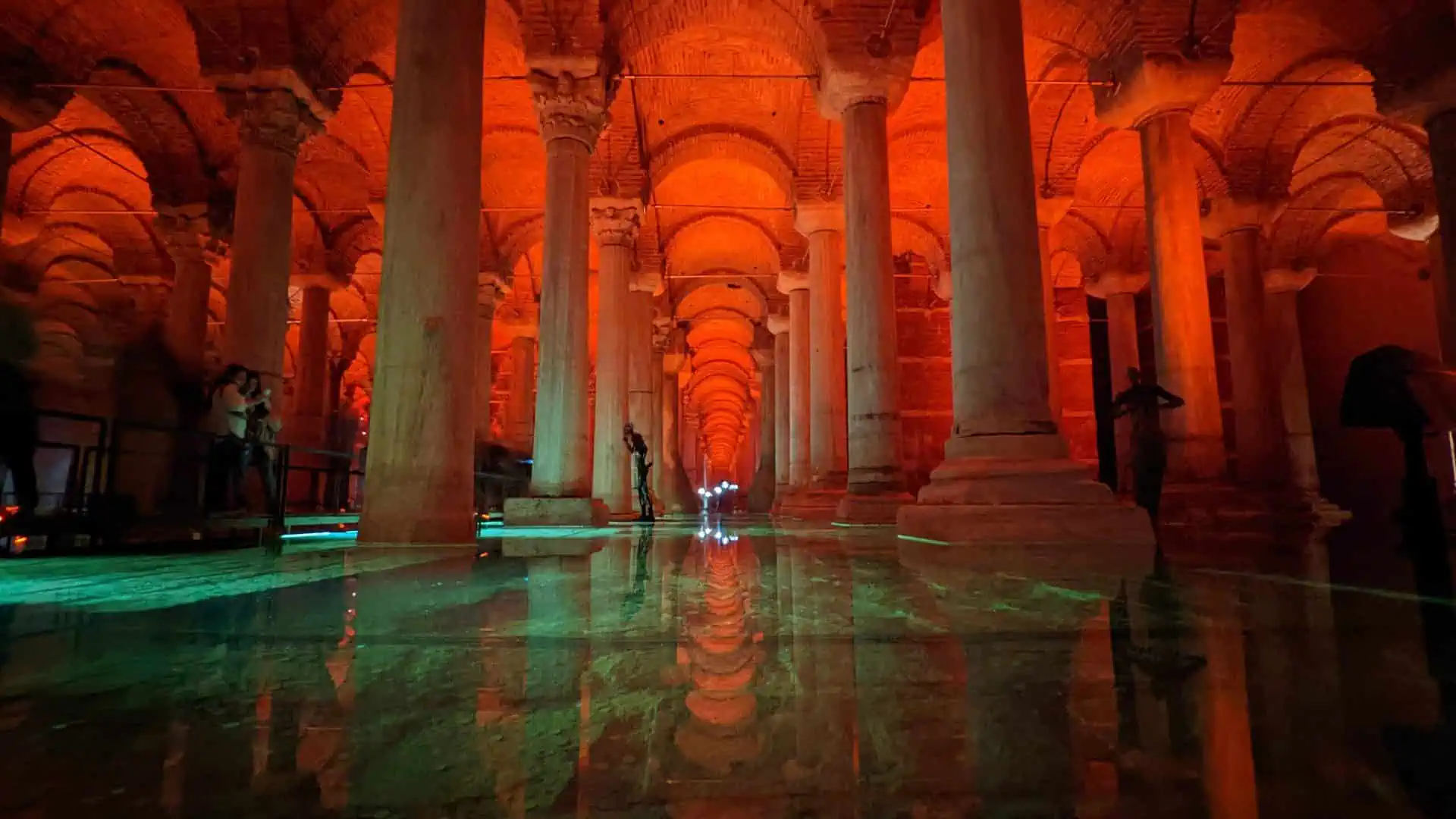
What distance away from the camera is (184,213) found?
1281 centimetres

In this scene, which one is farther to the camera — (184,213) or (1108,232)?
(1108,232)

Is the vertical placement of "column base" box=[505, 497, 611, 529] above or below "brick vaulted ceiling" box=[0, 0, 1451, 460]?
below

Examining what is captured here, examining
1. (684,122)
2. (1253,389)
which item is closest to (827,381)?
(684,122)

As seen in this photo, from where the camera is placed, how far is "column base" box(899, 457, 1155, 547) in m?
4.38

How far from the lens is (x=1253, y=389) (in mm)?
11305

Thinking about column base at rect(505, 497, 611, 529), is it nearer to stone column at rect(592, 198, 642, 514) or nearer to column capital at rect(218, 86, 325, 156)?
stone column at rect(592, 198, 642, 514)

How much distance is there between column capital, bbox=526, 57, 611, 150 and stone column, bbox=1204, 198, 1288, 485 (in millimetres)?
10464

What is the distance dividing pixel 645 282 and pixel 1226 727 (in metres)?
16.4

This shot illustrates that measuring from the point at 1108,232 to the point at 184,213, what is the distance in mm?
18863

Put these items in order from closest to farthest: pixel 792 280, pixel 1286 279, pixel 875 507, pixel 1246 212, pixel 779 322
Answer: pixel 875 507
pixel 1246 212
pixel 1286 279
pixel 792 280
pixel 779 322

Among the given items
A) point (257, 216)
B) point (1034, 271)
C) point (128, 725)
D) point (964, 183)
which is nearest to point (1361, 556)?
point (1034, 271)

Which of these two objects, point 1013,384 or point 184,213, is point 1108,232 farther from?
point 184,213

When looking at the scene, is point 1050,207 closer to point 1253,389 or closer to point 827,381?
point 1253,389

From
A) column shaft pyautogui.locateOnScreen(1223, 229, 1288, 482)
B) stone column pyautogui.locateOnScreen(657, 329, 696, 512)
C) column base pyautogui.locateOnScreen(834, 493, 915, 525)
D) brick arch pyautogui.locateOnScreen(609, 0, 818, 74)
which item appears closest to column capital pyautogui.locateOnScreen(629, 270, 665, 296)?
stone column pyautogui.locateOnScreen(657, 329, 696, 512)
